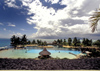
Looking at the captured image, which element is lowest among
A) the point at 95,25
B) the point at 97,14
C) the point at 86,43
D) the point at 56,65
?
the point at 86,43

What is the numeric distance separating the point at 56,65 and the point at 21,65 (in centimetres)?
239

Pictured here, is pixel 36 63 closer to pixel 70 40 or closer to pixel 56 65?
pixel 56 65

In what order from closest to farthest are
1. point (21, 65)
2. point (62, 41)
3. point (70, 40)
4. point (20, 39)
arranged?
point (21, 65) < point (20, 39) < point (70, 40) < point (62, 41)

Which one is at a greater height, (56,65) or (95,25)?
(95,25)

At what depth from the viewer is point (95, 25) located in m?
4.35

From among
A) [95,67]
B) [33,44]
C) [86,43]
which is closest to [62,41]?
[86,43]

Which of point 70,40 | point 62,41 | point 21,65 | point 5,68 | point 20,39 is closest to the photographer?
point 5,68

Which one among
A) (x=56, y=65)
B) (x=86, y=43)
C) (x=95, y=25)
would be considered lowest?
(x=86, y=43)

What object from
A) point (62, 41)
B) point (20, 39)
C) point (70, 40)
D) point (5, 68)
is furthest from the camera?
point (62, 41)

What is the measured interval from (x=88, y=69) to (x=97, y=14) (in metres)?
3.73

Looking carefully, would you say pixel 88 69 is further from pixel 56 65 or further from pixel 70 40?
pixel 70 40

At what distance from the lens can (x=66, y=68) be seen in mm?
4250

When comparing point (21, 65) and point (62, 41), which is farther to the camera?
point (62, 41)

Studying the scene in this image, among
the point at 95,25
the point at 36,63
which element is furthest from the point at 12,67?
the point at 95,25
